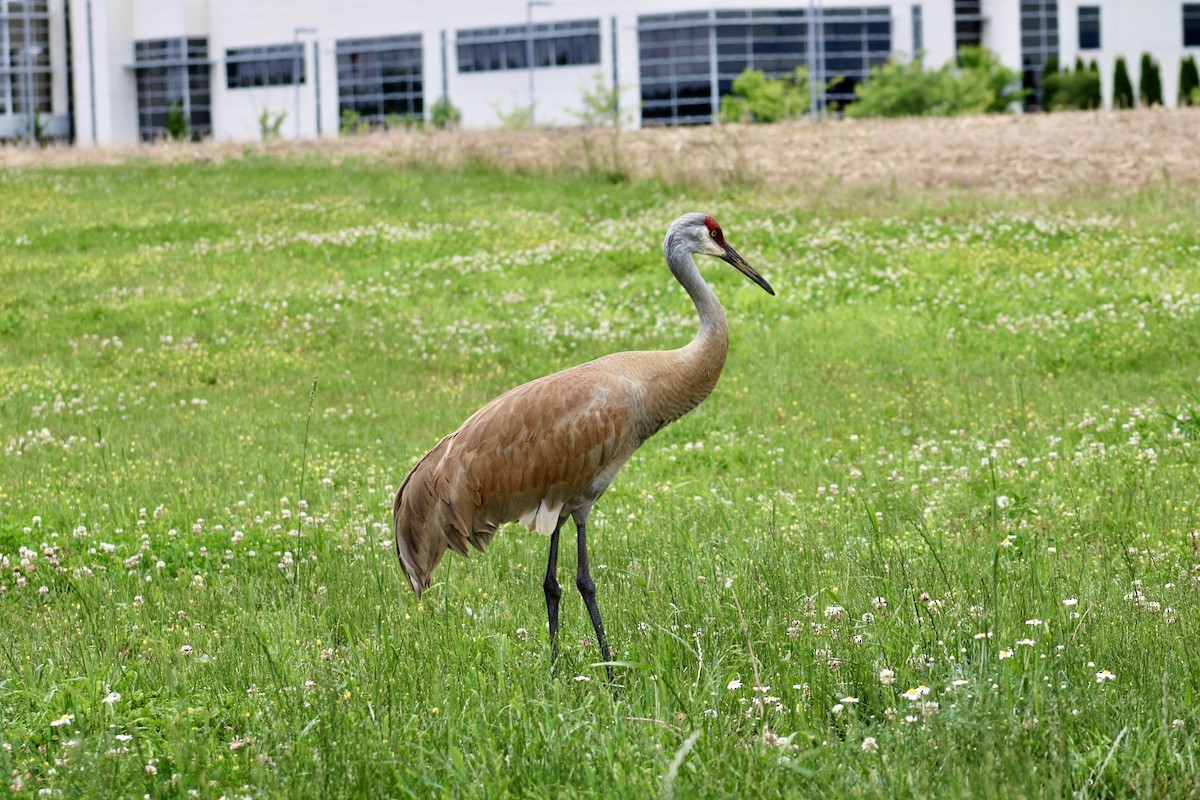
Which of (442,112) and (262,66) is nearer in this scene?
(442,112)

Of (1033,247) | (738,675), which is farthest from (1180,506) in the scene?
(1033,247)

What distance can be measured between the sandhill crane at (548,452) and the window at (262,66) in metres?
70.1

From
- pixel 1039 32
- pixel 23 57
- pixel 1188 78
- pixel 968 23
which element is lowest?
pixel 1188 78

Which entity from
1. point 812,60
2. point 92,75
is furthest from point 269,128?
point 92,75

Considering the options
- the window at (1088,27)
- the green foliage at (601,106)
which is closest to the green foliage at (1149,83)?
the window at (1088,27)

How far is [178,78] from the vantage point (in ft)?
246

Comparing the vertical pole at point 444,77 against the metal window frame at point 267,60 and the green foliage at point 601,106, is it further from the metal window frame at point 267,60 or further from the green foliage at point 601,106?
the green foliage at point 601,106

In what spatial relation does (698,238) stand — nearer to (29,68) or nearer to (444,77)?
(444,77)

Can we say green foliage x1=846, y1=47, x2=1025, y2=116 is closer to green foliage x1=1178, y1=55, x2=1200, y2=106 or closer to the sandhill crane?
green foliage x1=1178, y1=55, x2=1200, y2=106

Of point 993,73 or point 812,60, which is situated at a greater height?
point 812,60

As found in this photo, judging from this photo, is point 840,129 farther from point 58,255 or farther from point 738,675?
point 738,675

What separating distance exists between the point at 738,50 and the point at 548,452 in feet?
194

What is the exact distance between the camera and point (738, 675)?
193 inches

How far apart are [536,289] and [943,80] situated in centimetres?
4092
